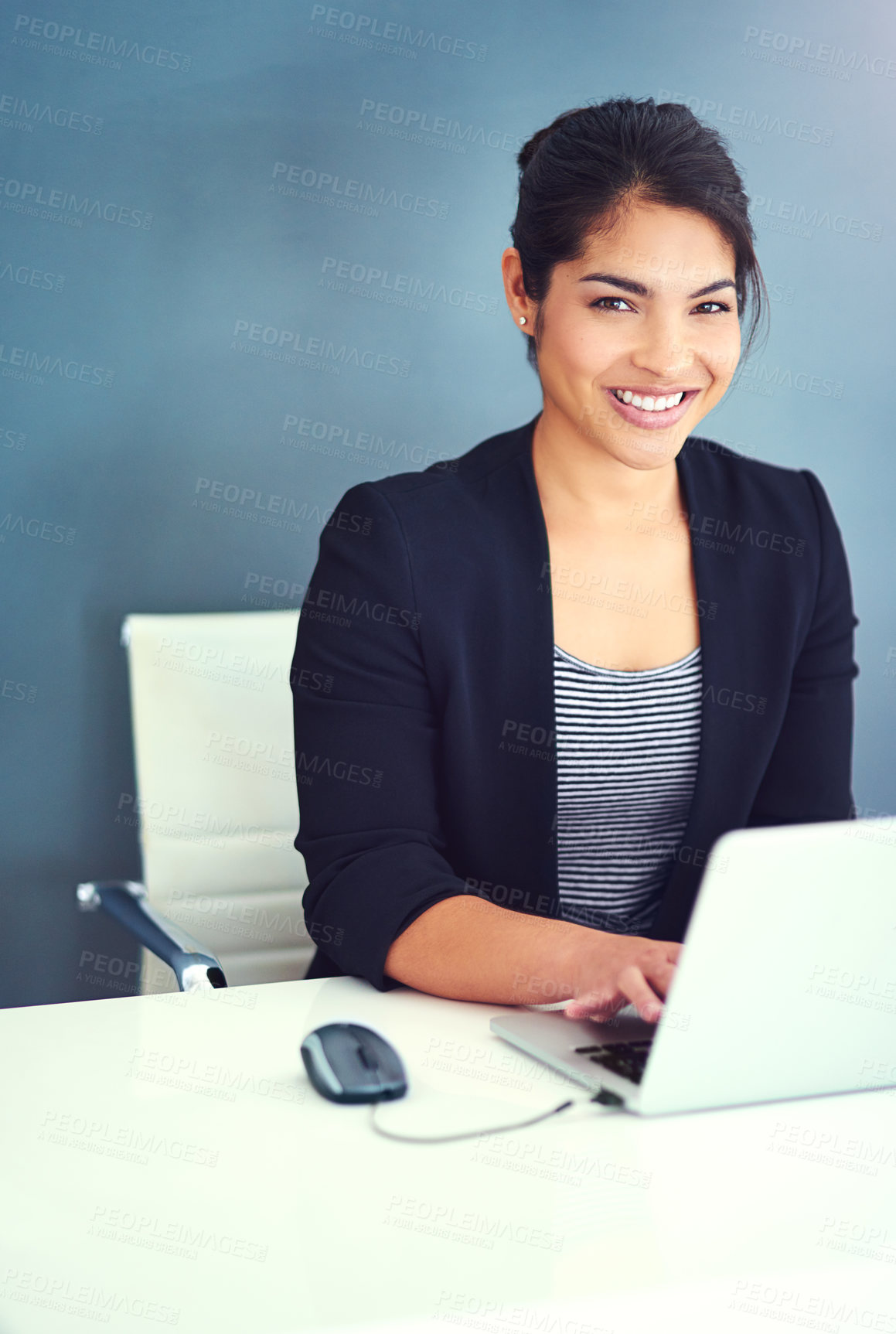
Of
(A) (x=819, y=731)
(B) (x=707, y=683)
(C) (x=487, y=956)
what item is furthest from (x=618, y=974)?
(A) (x=819, y=731)

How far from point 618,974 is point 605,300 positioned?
0.79 meters

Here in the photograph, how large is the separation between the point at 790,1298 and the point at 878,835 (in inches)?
11.4

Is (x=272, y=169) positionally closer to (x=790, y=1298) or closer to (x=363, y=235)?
(x=363, y=235)

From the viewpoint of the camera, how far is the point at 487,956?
1.11m

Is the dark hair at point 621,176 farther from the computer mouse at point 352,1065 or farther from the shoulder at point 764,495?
the computer mouse at point 352,1065

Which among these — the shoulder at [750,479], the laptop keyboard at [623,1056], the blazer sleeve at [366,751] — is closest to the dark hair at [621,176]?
the shoulder at [750,479]

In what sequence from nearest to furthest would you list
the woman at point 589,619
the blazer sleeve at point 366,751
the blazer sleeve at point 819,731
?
1. the blazer sleeve at point 366,751
2. the woman at point 589,619
3. the blazer sleeve at point 819,731

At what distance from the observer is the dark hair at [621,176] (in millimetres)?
1373

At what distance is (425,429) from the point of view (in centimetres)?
213

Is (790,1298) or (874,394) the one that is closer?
(790,1298)

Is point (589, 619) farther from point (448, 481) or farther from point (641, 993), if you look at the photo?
point (641, 993)

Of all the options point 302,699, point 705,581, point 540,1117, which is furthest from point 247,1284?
point 705,581

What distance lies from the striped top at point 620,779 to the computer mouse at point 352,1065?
1.69 feet

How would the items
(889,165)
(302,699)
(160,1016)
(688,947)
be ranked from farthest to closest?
(889,165) < (302,699) < (160,1016) < (688,947)
